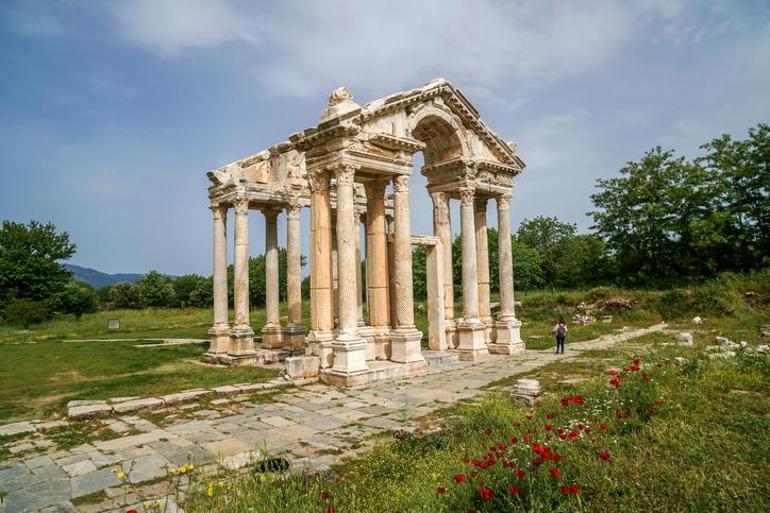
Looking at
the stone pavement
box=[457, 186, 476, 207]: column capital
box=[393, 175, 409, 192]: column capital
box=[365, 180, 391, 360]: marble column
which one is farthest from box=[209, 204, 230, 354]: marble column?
box=[457, 186, 476, 207]: column capital

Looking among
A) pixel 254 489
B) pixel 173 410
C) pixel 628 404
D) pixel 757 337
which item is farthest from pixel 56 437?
pixel 757 337

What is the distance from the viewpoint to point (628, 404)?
7074 millimetres

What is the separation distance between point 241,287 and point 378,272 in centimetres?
676

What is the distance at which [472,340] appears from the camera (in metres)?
16.0

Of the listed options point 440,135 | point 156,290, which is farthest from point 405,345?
point 156,290

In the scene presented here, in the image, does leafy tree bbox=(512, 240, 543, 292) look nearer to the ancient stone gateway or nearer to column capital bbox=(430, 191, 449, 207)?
the ancient stone gateway

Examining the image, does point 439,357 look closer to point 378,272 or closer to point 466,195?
point 378,272

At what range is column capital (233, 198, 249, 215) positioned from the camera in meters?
17.6

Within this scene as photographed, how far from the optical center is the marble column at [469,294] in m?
16.1

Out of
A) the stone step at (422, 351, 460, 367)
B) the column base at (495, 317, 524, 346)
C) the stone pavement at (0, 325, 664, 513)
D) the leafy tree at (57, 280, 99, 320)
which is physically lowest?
the stone pavement at (0, 325, 664, 513)

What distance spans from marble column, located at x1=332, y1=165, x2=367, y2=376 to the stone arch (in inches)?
162

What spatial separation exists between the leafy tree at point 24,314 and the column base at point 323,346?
34287mm

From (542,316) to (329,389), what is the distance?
22267 mm

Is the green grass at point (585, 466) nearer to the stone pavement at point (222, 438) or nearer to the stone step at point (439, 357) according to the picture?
the stone pavement at point (222, 438)
